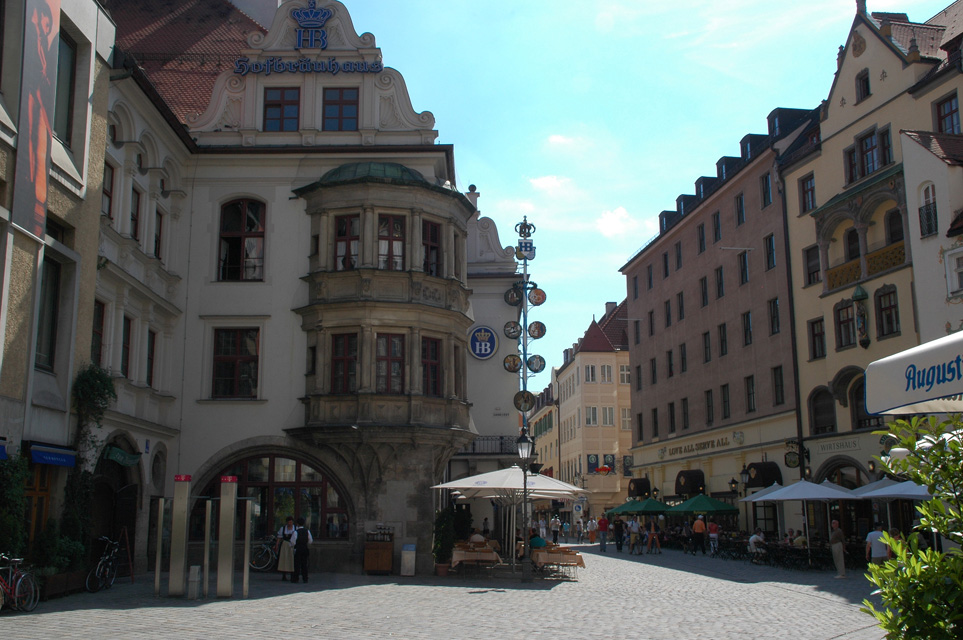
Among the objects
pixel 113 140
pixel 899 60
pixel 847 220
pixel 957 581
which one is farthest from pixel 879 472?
pixel 957 581

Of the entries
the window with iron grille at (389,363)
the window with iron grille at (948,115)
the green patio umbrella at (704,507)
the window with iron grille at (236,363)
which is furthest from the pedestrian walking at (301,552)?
the window with iron grille at (948,115)

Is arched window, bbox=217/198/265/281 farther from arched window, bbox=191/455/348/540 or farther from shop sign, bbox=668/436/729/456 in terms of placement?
shop sign, bbox=668/436/729/456

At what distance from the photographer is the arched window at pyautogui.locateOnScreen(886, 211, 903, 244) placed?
107 ft

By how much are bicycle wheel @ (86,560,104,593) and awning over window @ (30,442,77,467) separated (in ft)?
7.29

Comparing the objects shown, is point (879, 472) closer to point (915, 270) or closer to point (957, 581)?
point (915, 270)

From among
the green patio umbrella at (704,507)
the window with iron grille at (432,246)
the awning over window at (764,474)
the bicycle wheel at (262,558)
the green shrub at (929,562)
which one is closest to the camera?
the green shrub at (929,562)

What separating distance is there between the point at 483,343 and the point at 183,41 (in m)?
15.9

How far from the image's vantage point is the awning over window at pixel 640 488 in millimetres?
55469

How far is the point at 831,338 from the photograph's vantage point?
36.0 m

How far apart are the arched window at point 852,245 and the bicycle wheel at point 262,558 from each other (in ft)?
78.2

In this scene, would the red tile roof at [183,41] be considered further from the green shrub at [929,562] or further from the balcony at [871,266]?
the green shrub at [929,562]

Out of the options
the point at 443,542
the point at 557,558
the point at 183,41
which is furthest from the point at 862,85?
the point at 183,41

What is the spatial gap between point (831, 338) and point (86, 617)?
97.0 feet

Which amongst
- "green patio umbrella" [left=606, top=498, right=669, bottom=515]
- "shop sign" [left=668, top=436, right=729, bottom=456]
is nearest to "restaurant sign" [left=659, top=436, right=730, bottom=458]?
"shop sign" [left=668, top=436, right=729, bottom=456]
